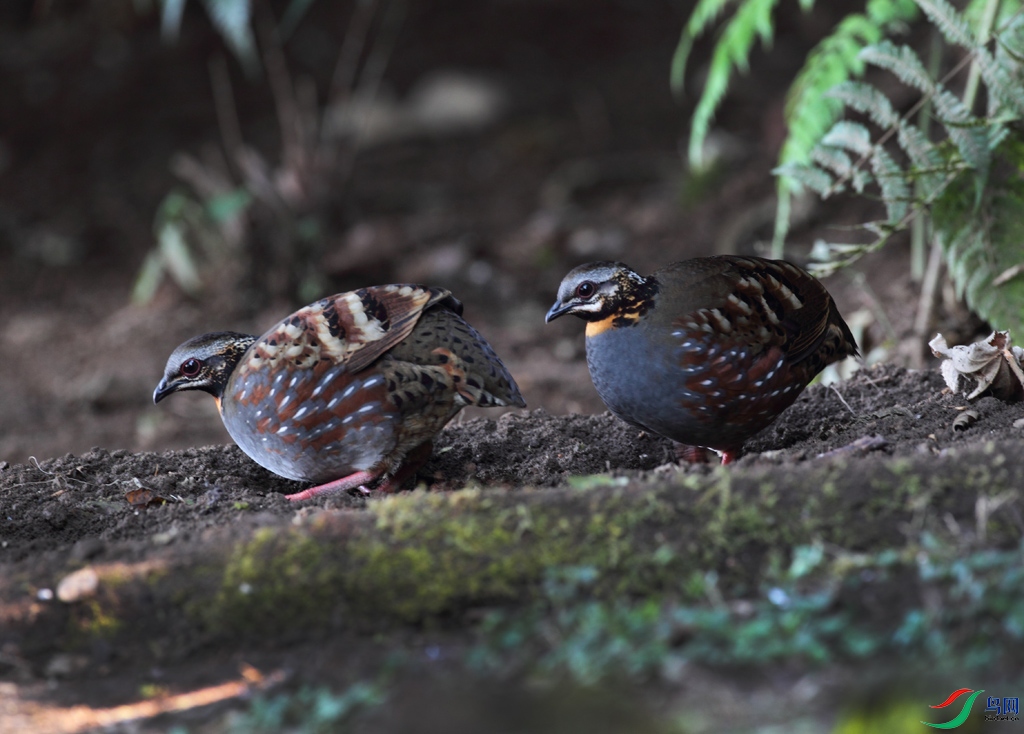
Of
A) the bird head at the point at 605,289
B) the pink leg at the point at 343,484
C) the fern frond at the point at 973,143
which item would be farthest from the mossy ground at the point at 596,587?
the fern frond at the point at 973,143

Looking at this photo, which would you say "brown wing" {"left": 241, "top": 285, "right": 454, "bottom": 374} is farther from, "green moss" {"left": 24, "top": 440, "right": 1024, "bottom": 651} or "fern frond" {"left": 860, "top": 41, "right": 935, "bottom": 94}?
"fern frond" {"left": 860, "top": 41, "right": 935, "bottom": 94}

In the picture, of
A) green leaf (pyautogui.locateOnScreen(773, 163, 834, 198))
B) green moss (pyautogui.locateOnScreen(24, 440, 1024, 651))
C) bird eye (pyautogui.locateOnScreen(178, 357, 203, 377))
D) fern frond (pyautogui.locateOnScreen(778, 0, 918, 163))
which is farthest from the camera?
fern frond (pyautogui.locateOnScreen(778, 0, 918, 163))

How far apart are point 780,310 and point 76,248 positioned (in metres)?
7.66

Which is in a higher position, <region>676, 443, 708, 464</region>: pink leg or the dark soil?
the dark soil

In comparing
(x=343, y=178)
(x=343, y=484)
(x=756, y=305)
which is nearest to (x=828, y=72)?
(x=756, y=305)

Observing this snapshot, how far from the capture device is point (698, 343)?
3.92m

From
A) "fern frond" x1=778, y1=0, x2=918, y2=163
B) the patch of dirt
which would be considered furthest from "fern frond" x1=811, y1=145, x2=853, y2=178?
the patch of dirt

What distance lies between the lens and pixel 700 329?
3.95 metres

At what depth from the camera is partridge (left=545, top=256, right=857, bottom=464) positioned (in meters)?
3.92

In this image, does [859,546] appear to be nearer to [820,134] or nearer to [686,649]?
[686,649]

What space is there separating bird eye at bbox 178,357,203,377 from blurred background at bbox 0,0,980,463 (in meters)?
2.38

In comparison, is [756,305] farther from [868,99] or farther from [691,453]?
[868,99]

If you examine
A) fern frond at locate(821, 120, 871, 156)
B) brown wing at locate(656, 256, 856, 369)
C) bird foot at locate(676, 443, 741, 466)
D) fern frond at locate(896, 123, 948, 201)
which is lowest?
bird foot at locate(676, 443, 741, 466)

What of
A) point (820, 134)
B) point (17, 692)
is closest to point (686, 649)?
point (17, 692)
